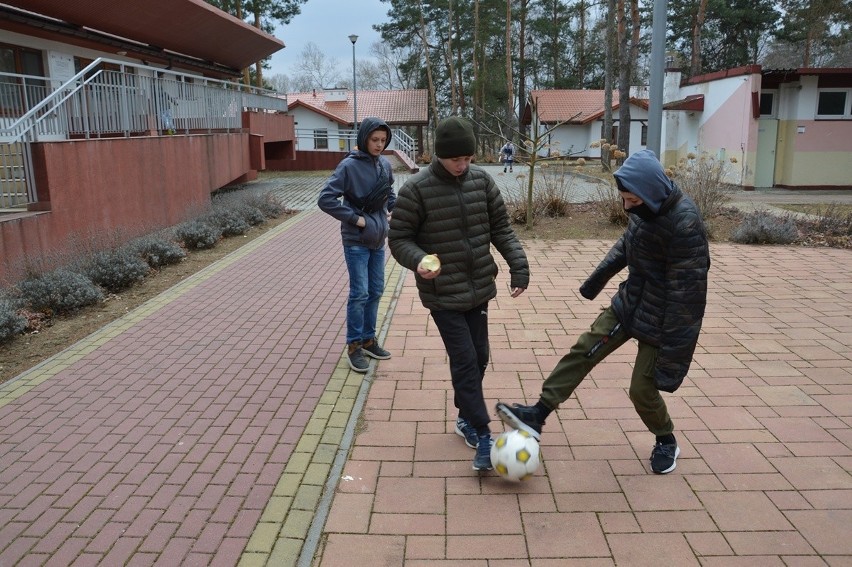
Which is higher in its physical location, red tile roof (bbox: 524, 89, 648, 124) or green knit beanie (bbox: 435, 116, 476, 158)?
red tile roof (bbox: 524, 89, 648, 124)

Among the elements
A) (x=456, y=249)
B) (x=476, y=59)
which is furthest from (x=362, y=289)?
(x=476, y=59)

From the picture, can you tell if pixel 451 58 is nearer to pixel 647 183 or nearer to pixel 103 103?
pixel 103 103

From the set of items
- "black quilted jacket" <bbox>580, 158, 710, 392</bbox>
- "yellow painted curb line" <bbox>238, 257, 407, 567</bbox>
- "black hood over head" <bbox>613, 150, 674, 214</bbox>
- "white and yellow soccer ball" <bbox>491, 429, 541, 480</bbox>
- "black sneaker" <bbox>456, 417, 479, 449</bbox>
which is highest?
"black hood over head" <bbox>613, 150, 674, 214</bbox>

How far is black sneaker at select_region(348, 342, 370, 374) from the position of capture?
5387 millimetres

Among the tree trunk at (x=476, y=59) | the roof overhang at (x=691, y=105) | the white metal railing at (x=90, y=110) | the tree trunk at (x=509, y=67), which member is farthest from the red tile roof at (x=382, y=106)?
the white metal railing at (x=90, y=110)

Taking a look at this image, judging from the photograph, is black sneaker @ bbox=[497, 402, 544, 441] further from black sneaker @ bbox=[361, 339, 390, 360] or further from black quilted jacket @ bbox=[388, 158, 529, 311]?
black sneaker @ bbox=[361, 339, 390, 360]

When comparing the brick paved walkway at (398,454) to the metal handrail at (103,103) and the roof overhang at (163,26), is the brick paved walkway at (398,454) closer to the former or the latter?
the metal handrail at (103,103)

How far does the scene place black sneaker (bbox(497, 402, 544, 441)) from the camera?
12.6ft

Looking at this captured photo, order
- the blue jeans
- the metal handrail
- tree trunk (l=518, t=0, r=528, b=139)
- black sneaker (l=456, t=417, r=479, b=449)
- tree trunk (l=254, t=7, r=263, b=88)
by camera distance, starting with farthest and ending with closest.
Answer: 1. tree trunk (l=518, t=0, r=528, b=139)
2. tree trunk (l=254, t=7, r=263, b=88)
3. the metal handrail
4. the blue jeans
5. black sneaker (l=456, t=417, r=479, b=449)

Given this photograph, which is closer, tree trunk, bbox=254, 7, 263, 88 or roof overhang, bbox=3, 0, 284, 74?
roof overhang, bbox=3, 0, 284, 74

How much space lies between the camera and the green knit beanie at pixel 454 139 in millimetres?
3527

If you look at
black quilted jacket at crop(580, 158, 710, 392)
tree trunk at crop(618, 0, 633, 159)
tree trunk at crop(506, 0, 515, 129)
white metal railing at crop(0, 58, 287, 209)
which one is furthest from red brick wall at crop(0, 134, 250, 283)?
tree trunk at crop(506, 0, 515, 129)

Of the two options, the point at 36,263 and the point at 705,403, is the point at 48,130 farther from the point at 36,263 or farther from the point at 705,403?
the point at 705,403

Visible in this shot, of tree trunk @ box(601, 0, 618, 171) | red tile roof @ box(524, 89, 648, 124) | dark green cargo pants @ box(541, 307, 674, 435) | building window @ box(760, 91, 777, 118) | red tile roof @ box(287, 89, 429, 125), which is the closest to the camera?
dark green cargo pants @ box(541, 307, 674, 435)
